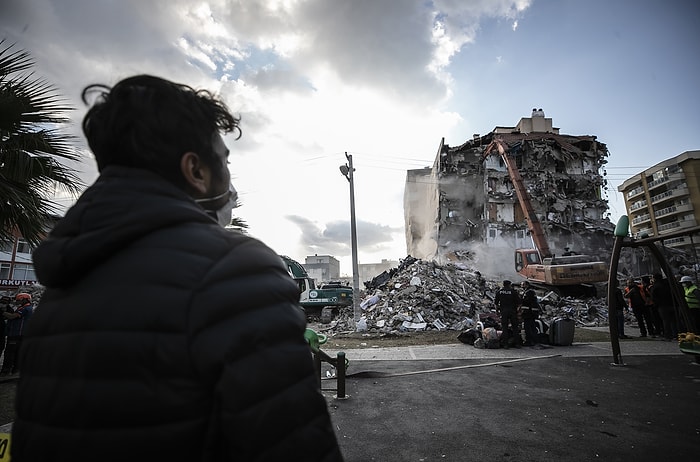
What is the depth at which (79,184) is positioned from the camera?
514 centimetres

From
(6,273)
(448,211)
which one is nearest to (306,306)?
(448,211)

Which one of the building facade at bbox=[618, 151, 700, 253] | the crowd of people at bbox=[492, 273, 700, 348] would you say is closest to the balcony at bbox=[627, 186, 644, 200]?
the building facade at bbox=[618, 151, 700, 253]

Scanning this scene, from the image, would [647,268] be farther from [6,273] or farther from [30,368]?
[6,273]

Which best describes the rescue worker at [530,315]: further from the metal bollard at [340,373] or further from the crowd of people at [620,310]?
the metal bollard at [340,373]

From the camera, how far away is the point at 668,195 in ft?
158

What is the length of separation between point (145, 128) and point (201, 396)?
0.77 meters

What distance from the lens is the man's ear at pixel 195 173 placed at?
40.9 inches

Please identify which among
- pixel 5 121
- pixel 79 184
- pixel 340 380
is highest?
pixel 5 121

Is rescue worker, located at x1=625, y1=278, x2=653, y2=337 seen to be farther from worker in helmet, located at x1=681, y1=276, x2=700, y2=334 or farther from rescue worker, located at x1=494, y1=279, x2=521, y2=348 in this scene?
rescue worker, located at x1=494, y1=279, x2=521, y2=348

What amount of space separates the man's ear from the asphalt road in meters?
3.05

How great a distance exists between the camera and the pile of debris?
13203 millimetres

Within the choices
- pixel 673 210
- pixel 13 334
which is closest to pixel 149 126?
pixel 13 334

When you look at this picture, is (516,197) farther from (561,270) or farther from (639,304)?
(639,304)

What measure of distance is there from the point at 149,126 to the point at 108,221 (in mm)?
338
